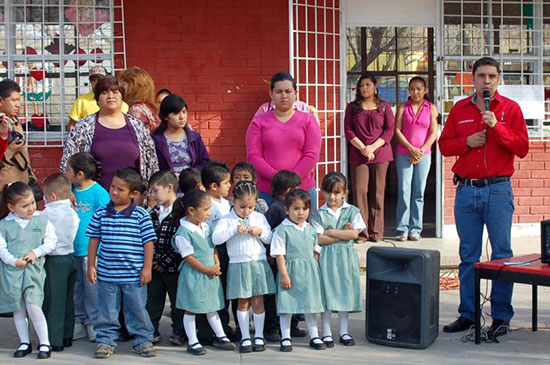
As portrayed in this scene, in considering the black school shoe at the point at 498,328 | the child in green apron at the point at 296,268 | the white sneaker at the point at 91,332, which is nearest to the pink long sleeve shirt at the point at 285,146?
the child in green apron at the point at 296,268

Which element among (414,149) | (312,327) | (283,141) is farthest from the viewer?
(414,149)

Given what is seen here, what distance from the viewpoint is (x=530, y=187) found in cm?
1016

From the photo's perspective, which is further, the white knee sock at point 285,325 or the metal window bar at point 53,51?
the metal window bar at point 53,51

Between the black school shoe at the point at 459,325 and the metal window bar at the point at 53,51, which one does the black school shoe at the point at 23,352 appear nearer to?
the black school shoe at the point at 459,325

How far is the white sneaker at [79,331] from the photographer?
21.4 feet

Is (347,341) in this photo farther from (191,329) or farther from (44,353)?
(44,353)

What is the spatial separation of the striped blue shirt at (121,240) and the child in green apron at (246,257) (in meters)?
0.51

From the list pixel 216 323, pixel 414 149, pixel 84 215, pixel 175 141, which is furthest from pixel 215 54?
pixel 216 323

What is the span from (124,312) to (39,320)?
57 cm

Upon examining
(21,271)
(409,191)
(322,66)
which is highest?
(322,66)

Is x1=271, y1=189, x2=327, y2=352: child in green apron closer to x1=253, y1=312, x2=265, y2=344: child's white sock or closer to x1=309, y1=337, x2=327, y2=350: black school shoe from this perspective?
x1=309, y1=337, x2=327, y2=350: black school shoe

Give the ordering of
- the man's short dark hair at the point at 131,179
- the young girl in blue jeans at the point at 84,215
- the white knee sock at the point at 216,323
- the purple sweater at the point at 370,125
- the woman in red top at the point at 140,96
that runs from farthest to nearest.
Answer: the purple sweater at the point at 370,125 → the woman in red top at the point at 140,96 → the young girl in blue jeans at the point at 84,215 → the white knee sock at the point at 216,323 → the man's short dark hair at the point at 131,179

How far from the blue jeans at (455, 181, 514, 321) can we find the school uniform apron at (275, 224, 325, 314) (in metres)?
1.15

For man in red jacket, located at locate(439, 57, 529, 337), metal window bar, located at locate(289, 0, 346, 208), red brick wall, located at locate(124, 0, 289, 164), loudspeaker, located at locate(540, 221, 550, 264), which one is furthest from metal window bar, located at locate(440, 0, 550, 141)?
→ loudspeaker, located at locate(540, 221, 550, 264)
